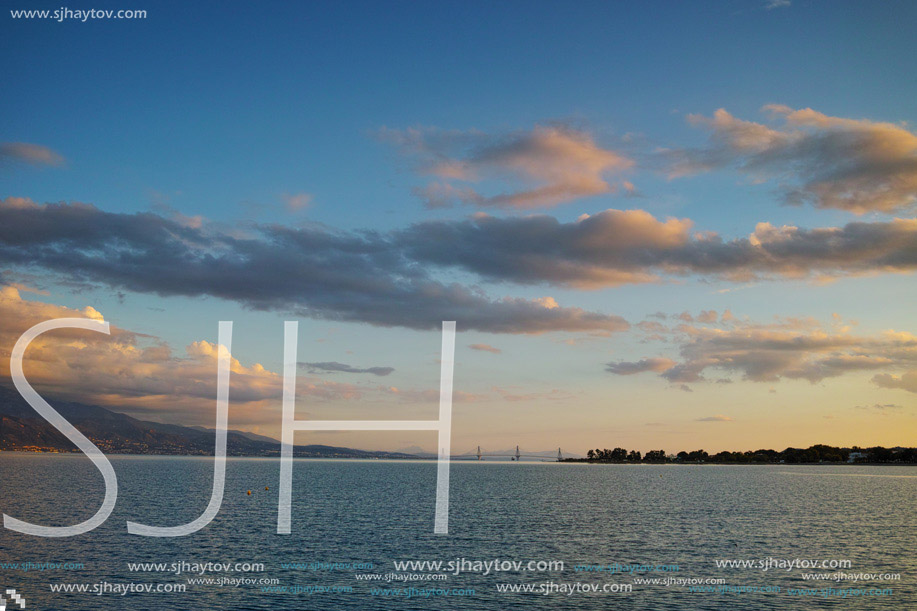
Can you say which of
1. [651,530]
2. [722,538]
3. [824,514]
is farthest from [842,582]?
[824,514]

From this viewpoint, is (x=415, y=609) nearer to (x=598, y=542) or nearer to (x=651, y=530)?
(x=598, y=542)

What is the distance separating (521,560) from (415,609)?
2164 centimetres

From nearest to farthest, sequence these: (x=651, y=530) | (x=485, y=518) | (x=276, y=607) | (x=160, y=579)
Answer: (x=276, y=607)
(x=160, y=579)
(x=651, y=530)
(x=485, y=518)

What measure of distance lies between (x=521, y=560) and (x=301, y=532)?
34664 millimetres

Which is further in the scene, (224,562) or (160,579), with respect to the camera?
(224,562)

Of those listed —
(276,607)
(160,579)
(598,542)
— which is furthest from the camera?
(598,542)

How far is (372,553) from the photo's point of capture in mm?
74500

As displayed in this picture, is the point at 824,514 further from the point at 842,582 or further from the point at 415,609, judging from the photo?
the point at 415,609

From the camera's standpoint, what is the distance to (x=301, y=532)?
89.8 metres

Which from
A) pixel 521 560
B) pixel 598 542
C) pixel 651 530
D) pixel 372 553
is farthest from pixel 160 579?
pixel 651 530

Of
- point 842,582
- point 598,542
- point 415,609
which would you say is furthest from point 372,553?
point 842,582

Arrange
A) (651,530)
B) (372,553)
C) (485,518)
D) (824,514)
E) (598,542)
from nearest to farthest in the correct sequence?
1. (372,553)
2. (598,542)
3. (651,530)
4. (485,518)
5. (824,514)

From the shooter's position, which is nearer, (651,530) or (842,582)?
(842,582)

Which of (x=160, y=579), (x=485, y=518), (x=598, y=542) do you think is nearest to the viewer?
(x=160, y=579)
